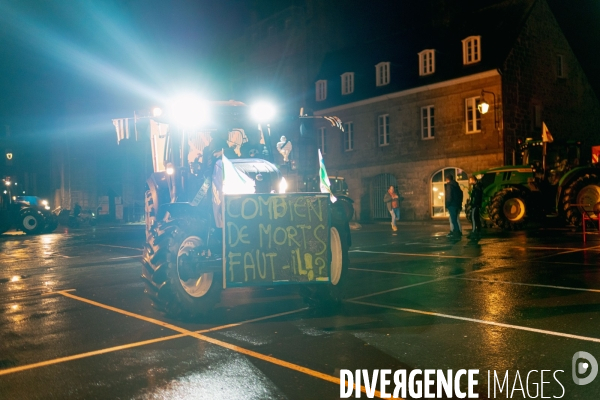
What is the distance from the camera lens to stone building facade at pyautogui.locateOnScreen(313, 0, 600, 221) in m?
29.4

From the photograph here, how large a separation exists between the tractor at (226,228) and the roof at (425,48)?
2365 centimetres

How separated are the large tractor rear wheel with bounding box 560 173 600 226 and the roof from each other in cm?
1130

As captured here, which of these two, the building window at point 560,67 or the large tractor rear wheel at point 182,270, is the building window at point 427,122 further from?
the large tractor rear wheel at point 182,270

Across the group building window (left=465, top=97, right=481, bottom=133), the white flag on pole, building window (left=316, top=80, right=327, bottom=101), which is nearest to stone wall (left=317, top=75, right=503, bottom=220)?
building window (left=465, top=97, right=481, bottom=133)

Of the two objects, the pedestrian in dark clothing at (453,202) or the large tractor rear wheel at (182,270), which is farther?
the pedestrian in dark clothing at (453,202)

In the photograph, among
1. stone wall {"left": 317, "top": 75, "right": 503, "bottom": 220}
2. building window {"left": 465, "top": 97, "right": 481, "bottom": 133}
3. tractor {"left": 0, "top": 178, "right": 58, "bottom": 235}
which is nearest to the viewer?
tractor {"left": 0, "top": 178, "right": 58, "bottom": 235}

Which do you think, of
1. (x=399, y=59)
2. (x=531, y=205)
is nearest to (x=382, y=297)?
(x=531, y=205)

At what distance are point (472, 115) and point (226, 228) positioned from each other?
84.9 ft

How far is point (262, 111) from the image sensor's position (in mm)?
8859

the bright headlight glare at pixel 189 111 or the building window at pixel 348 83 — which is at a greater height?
the building window at pixel 348 83

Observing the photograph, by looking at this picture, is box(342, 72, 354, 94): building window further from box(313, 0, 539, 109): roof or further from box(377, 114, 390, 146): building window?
box(377, 114, 390, 146): building window

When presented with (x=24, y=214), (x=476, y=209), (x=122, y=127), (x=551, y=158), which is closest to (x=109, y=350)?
(x=122, y=127)

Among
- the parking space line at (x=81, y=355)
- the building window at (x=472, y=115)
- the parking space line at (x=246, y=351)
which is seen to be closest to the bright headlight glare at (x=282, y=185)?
the parking space line at (x=246, y=351)

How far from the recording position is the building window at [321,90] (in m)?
39.7
